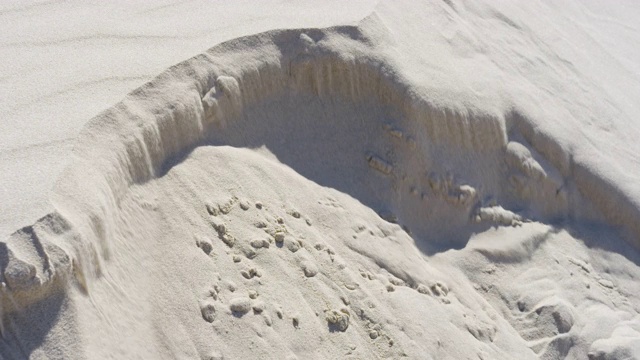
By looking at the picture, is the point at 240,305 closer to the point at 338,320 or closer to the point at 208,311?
the point at 208,311

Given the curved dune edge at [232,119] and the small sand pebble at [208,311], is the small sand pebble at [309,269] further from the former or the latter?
the curved dune edge at [232,119]

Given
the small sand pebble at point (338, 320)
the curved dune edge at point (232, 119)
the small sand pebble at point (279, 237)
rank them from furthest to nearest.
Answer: the small sand pebble at point (279, 237)
the small sand pebble at point (338, 320)
the curved dune edge at point (232, 119)

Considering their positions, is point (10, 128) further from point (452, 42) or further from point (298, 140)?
point (452, 42)

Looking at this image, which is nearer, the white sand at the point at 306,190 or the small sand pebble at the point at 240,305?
the white sand at the point at 306,190

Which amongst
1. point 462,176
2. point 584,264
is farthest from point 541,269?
point 462,176

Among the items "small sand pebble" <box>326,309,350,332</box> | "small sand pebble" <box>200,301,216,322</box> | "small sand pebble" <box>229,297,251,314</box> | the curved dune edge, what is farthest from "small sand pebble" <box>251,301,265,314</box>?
the curved dune edge

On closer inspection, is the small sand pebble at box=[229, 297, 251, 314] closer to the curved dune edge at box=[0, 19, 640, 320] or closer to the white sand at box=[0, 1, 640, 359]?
the white sand at box=[0, 1, 640, 359]

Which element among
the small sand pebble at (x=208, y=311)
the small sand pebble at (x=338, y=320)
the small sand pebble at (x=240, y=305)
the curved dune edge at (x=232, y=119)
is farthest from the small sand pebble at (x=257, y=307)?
the curved dune edge at (x=232, y=119)

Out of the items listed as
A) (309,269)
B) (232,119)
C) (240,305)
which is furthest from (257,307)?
(232,119)
